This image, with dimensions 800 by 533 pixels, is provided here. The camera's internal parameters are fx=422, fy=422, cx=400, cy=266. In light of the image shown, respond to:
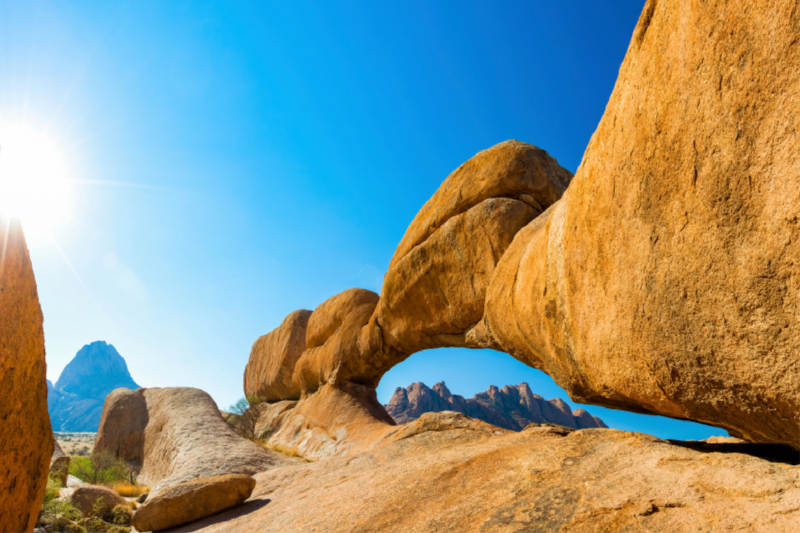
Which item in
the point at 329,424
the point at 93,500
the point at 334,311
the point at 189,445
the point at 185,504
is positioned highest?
the point at 334,311

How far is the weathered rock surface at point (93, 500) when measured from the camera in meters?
9.80

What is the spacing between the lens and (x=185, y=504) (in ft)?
24.8

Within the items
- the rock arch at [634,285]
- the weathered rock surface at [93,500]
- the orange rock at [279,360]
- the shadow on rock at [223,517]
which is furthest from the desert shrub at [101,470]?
the rock arch at [634,285]

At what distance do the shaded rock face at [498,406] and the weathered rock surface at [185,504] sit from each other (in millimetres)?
62239

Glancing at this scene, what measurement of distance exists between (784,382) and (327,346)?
18833 millimetres

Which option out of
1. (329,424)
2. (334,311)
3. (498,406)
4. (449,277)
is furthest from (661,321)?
(498,406)

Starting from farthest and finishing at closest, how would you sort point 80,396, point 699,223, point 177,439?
point 80,396, point 177,439, point 699,223

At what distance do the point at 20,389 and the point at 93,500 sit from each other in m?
9.67

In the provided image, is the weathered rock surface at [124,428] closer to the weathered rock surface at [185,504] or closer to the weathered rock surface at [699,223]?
the weathered rock surface at [185,504]

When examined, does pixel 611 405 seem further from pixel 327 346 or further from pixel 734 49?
pixel 327 346

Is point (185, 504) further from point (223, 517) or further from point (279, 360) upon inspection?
point (279, 360)

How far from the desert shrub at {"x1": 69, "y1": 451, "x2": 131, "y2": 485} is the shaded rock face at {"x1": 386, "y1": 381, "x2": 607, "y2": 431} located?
177 ft

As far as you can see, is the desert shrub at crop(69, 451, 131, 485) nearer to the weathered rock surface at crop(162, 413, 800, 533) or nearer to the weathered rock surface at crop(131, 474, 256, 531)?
the weathered rock surface at crop(131, 474, 256, 531)

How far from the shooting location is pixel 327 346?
20656 mm
